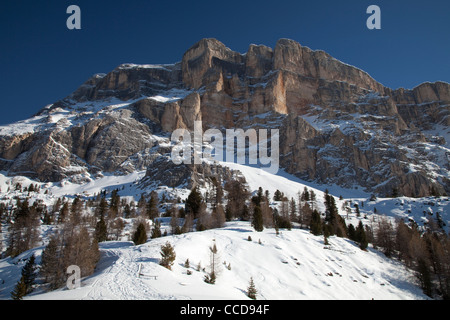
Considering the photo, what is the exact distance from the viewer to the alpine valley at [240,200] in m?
25.0

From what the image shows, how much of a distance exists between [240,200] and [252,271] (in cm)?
4466

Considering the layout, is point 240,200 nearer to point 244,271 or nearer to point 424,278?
point 424,278

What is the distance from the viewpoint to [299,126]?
544 feet

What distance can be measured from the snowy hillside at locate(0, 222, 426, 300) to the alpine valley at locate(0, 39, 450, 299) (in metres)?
0.19

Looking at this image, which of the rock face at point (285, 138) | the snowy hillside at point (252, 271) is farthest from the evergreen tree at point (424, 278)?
the rock face at point (285, 138)

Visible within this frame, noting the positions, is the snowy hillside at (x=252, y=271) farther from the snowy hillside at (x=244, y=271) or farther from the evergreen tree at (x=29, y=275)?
the evergreen tree at (x=29, y=275)

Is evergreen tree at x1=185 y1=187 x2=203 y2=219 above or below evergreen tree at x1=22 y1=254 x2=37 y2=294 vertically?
above

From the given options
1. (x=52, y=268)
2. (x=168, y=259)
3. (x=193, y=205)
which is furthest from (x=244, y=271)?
(x=193, y=205)

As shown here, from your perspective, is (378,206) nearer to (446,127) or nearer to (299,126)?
(299,126)

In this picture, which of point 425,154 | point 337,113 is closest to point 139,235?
point 425,154

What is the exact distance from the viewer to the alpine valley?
82.2ft

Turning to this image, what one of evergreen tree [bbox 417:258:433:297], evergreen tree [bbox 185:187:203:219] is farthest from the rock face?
evergreen tree [bbox 417:258:433:297]

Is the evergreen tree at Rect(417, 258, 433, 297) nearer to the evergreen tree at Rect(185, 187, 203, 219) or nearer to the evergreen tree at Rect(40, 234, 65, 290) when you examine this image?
the evergreen tree at Rect(185, 187, 203, 219)
